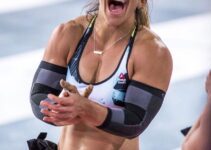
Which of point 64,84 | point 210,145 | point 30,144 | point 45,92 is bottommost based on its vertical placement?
Result: point 30,144

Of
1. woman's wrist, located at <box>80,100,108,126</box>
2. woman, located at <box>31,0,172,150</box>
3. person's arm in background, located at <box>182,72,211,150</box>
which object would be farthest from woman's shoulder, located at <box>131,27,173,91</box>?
person's arm in background, located at <box>182,72,211,150</box>

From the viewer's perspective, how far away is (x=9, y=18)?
11.6 ft

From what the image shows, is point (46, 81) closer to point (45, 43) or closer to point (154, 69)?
point (154, 69)

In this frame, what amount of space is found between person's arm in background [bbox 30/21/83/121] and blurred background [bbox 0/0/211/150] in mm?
774

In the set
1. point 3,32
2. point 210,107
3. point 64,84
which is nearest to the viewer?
point 210,107

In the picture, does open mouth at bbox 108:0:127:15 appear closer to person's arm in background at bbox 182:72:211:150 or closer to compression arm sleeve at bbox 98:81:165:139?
compression arm sleeve at bbox 98:81:165:139

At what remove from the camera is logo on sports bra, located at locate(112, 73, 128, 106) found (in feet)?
5.54

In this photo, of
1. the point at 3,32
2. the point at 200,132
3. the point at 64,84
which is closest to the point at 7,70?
the point at 3,32

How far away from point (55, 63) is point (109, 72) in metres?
0.15

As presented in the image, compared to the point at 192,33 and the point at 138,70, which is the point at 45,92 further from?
the point at 192,33

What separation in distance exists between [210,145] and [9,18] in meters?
2.76

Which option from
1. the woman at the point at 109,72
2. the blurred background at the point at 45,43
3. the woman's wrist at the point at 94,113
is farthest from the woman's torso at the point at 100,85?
the blurred background at the point at 45,43

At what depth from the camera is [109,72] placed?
1.73 meters

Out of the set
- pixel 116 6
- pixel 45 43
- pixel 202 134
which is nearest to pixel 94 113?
pixel 116 6
